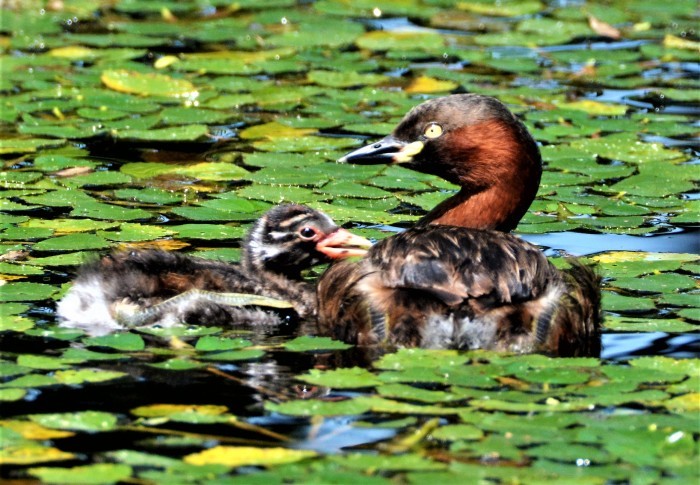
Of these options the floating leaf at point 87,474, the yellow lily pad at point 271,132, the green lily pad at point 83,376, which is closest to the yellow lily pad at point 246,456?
the floating leaf at point 87,474

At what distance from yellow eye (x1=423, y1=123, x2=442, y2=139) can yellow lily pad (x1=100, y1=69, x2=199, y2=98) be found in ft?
12.2

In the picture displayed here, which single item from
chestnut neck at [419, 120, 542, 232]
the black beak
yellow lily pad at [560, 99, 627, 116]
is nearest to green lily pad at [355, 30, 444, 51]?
yellow lily pad at [560, 99, 627, 116]

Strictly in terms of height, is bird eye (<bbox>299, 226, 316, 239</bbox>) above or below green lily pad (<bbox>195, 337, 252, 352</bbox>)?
above

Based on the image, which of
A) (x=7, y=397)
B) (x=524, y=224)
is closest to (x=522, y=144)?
(x=524, y=224)

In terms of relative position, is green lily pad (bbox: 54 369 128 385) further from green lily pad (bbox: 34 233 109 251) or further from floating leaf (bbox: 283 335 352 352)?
green lily pad (bbox: 34 233 109 251)

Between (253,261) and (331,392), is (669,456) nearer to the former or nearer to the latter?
(331,392)

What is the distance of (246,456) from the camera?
4.75m

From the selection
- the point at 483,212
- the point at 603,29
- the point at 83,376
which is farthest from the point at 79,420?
the point at 603,29

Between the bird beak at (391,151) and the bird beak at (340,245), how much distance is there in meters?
0.72

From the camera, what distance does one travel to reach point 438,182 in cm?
892

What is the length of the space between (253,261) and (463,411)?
6.45 ft

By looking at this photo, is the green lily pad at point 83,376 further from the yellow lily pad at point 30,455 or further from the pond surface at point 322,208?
the yellow lily pad at point 30,455

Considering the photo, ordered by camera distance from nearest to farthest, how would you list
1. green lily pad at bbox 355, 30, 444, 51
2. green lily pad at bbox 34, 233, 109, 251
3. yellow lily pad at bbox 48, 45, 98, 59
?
green lily pad at bbox 34, 233, 109, 251 < yellow lily pad at bbox 48, 45, 98, 59 < green lily pad at bbox 355, 30, 444, 51

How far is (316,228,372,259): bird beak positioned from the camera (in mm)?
6797
